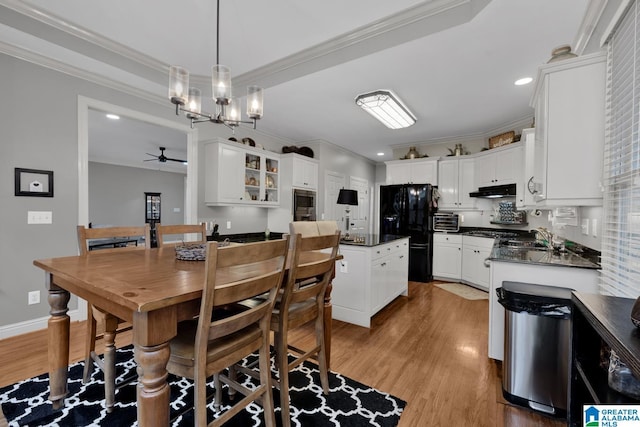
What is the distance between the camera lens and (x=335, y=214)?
235 inches

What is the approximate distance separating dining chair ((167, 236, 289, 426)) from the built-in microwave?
11.2 ft

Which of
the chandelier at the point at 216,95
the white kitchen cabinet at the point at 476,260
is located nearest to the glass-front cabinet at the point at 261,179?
the chandelier at the point at 216,95

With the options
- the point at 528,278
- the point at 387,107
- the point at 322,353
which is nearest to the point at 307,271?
the point at 322,353

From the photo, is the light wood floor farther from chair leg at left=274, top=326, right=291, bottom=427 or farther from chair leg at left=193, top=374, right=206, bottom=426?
chair leg at left=193, top=374, right=206, bottom=426

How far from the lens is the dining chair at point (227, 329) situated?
1.03 metres

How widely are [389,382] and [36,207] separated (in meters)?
3.49

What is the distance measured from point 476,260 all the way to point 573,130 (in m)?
3.11

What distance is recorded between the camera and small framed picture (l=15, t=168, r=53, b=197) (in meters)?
2.53

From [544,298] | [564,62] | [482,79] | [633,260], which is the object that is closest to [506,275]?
[544,298]

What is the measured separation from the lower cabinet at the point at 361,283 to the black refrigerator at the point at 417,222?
185cm

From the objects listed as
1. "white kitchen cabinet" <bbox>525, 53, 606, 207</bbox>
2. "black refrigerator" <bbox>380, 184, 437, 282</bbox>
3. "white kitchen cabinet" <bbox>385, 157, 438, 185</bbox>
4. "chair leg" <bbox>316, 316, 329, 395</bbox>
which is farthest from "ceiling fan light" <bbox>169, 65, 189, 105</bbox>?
"white kitchen cabinet" <bbox>385, 157, 438, 185</bbox>

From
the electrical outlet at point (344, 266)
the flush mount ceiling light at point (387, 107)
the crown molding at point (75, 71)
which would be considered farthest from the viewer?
the flush mount ceiling light at point (387, 107)

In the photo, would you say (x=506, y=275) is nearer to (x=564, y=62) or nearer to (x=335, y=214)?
(x=564, y=62)

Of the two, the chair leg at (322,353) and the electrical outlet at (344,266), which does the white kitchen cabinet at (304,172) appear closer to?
the electrical outlet at (344,266)
